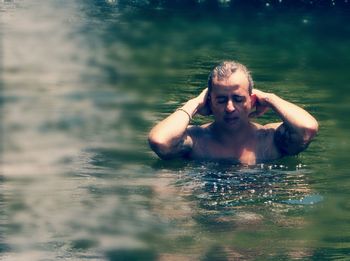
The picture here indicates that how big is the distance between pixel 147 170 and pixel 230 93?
4.07 feet

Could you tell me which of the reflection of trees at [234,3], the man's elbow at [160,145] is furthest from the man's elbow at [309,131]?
the reflection of trees at [234,3]

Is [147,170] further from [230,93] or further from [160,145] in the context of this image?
[230,93]

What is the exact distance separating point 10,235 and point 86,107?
6.34m

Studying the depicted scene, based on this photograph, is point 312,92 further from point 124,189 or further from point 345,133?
point 124,189

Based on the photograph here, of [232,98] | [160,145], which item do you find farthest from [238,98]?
[160,145]

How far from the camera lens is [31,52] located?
23797mm

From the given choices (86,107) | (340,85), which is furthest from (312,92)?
(86,107)

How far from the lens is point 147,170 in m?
11.6

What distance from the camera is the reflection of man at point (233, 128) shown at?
436 inches

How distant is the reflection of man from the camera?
436 inches

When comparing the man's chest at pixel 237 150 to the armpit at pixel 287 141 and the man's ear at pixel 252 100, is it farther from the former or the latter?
the man's ear at pixel 252 100

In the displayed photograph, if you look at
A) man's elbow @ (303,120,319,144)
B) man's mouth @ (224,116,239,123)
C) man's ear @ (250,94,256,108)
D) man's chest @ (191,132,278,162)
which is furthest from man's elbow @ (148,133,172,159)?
man's elbow @ (303,120,319,144)

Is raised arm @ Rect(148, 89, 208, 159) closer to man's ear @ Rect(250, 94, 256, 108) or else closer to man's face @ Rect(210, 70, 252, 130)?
man's face @ Rect(210, 70, 252, 130)

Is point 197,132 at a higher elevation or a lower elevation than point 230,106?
lower
